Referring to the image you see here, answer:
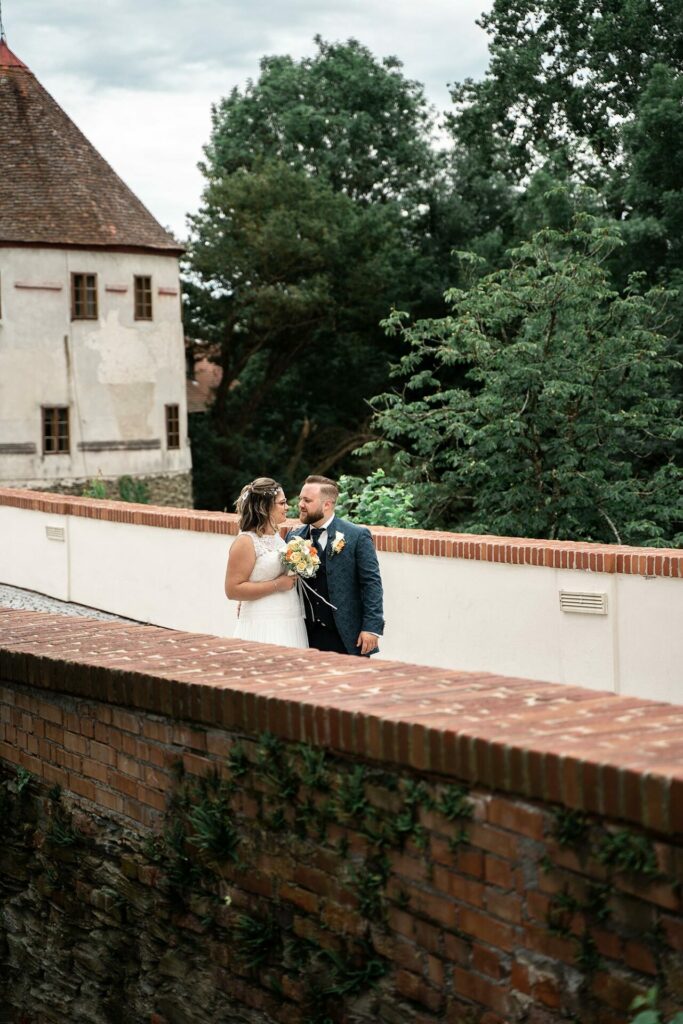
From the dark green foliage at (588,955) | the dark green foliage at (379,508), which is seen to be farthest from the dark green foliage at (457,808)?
the dark green foliage at (379,508)

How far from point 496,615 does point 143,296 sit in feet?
105

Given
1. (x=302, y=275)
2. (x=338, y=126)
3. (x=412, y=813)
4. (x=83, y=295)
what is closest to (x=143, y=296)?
(x=83, y=295)

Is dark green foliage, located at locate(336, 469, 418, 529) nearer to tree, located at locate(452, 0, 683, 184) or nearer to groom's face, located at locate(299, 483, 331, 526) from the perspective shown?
groom's face, located at locate(299, 483, 331, 526)

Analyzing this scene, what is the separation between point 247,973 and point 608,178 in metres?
35.6

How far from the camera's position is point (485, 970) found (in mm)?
4293

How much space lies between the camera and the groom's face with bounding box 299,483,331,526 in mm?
7938

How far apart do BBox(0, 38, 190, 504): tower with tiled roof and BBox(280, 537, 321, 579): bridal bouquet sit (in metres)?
32.2

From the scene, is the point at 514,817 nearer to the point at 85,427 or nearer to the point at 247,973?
the point at 247,973

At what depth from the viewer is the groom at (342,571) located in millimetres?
7996

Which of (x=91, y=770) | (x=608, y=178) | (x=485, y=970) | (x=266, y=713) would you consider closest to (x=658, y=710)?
(x=485, y=970)

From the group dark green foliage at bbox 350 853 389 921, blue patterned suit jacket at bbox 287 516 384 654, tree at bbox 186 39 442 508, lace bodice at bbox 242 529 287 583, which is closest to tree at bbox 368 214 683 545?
blue patterned suit jacket at bbox 287 516 384 654

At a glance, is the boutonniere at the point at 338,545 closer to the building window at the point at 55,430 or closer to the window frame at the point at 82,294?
the building window at the point at 55,430

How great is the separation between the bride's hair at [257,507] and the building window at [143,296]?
3378cm

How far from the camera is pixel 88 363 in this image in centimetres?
4022
